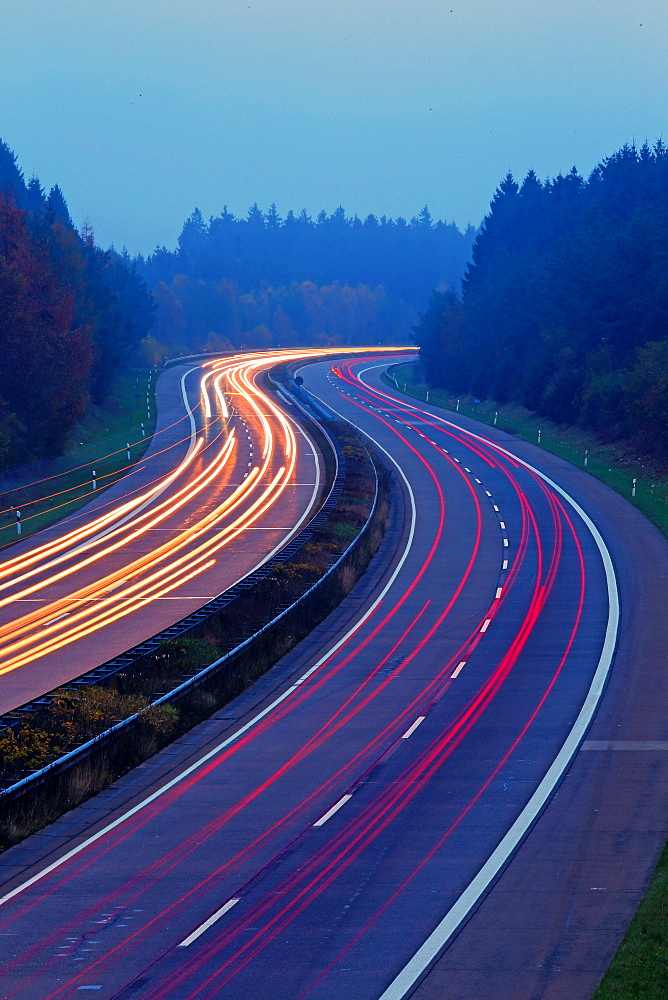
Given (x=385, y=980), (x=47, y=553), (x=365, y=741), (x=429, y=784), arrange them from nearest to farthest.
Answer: (x=385, y=980) < (x=429, y=784) < (x=365, y=741) < (x=47, y=553)

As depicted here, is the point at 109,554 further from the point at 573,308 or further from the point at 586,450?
the point at 573,308

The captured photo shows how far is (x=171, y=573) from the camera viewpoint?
132 feet

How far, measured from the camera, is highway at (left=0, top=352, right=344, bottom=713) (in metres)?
30.5

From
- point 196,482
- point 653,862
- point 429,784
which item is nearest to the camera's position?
point 653,862

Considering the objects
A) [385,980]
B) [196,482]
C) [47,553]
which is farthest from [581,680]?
[196,482]

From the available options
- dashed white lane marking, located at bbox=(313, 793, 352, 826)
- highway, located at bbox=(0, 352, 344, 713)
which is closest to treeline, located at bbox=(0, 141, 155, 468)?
highway, located at bbox=(0, 352, 344, 713)

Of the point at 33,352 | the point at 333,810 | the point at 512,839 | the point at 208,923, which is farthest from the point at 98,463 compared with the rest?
the point at 208,923

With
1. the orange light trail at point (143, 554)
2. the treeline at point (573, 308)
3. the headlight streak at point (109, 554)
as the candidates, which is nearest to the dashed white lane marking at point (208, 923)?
the headlight streak at point (109, 554)

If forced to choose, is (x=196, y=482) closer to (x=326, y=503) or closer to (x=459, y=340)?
(x=326, y=503)

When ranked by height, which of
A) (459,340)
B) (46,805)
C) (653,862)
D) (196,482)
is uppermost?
(459,340)

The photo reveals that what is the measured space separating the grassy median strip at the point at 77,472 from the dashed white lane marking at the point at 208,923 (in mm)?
33922

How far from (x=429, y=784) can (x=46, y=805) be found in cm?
618

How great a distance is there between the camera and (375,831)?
16.6 meters

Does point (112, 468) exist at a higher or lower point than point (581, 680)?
higher
